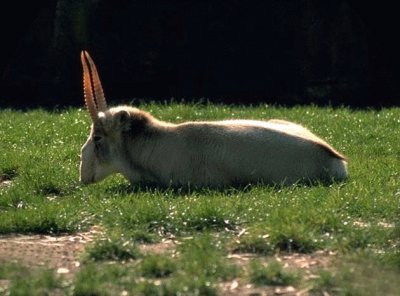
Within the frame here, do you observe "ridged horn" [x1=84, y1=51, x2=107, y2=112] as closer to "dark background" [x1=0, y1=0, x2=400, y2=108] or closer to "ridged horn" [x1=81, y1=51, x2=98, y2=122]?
"ridged horn" [x1=81, y1=51, x2=98, y2=122]

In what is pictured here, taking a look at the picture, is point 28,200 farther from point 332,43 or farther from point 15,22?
→ point 15,22

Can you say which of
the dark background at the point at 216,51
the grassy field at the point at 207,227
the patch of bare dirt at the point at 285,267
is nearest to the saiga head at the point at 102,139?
the grassy field at the point at 207,227

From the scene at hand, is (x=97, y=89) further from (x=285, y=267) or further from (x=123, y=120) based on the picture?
(x=285, y=267)

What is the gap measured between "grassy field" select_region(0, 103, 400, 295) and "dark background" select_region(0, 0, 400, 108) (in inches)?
190

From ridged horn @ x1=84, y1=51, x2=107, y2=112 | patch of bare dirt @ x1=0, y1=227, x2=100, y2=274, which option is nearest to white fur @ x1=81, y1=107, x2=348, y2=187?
ridged horn @ x1=84, y1=51, x2=107, y2=112

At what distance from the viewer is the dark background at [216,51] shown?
1655cm

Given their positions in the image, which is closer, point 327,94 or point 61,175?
point 61,175

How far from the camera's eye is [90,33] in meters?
16.7

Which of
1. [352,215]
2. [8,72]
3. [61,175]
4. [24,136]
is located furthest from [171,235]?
[8,72]

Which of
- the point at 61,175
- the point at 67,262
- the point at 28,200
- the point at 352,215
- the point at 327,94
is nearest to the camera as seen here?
the point at 67,262

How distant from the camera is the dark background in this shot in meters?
16.5

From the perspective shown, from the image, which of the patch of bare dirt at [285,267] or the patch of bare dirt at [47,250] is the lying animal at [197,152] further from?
the patch of bare dirt at [285,267]

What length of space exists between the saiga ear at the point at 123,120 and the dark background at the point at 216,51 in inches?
245

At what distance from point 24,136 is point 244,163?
358 cm
